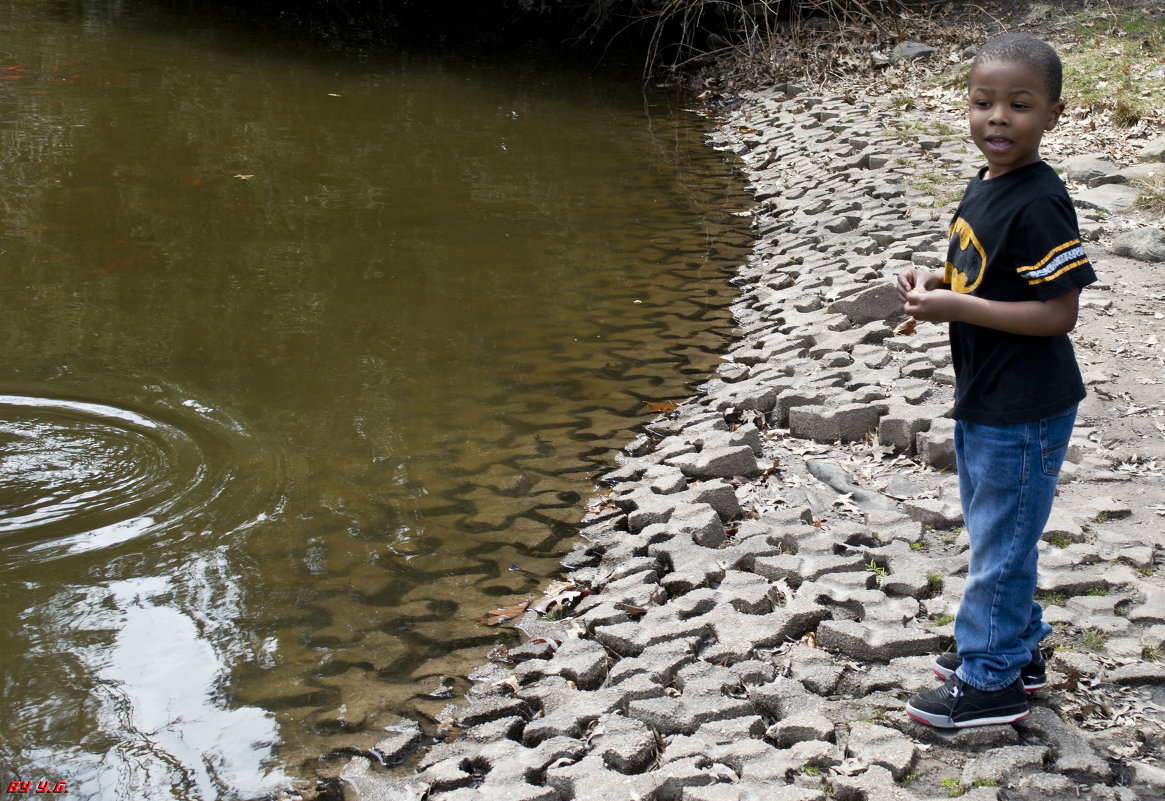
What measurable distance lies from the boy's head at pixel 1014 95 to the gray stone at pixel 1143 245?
4150mm

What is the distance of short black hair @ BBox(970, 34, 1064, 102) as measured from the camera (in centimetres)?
238

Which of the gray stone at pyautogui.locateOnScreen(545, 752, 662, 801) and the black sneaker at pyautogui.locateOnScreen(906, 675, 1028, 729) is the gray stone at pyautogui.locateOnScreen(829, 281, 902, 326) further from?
the gray stone at pyautogui.locateOnScreen(545, 752, 662, 801)

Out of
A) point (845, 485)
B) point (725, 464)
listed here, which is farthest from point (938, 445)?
point (725, 464)

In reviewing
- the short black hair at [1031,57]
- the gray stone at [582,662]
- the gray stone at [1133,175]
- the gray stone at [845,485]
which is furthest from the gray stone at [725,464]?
the gray stone at [1133,175]

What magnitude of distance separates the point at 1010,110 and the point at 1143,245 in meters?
4.30

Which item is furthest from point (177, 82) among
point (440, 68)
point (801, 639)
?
point (801, 639)

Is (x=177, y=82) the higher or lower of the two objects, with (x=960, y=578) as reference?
higher

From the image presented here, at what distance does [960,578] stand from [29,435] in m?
4.08

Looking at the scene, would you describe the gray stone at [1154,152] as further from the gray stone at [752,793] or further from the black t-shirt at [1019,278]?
the gray stone at [752,793]

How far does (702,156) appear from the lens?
11.1m

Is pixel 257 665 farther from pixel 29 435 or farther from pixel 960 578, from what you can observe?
pixel 960 578

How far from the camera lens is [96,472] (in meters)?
4.44

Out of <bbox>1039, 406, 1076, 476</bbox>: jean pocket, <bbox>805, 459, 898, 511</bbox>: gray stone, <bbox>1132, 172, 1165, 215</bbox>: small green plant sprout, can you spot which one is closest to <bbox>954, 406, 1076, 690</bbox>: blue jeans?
<bbox>1039, 406, 1076, 476</bbox>: jean pocket

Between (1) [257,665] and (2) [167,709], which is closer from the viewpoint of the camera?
(2) [167,709]
